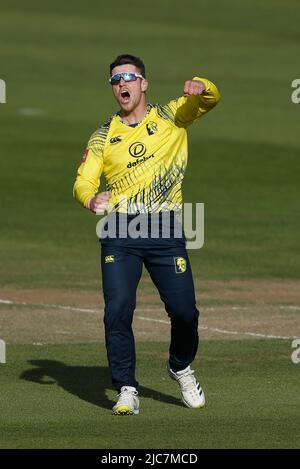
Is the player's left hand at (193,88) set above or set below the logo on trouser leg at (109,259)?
above

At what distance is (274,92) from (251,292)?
23.5 metres

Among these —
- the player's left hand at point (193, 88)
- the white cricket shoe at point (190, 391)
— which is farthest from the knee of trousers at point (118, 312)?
the player's left hand at point (193, 88)

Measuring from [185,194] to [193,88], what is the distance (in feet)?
60.2

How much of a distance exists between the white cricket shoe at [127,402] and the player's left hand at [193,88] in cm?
236

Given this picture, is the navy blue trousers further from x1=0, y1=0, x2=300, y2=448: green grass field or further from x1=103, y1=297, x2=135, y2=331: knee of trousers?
x1=0, y1=0, x2=300, y2=448: green grass field

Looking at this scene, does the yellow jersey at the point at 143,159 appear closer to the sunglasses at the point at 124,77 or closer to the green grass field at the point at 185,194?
the sunglasses at the point at 124,77

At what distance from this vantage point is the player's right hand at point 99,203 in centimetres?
1109

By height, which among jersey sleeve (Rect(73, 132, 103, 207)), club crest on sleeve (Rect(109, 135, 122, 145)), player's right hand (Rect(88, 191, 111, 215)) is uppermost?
club crest on sleeve (Rect(109, 135, 122, 145))

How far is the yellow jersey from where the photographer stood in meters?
11.7

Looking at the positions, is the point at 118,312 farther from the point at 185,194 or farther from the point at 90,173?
the point at 185,194

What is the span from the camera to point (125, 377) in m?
11.7

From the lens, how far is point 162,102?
3834 cm

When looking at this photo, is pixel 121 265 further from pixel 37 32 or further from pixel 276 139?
pixel 37 32

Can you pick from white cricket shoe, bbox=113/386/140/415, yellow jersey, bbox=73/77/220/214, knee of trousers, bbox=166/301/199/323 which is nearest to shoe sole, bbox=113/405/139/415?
white cricket shoe, bbox=113/386/140/415
